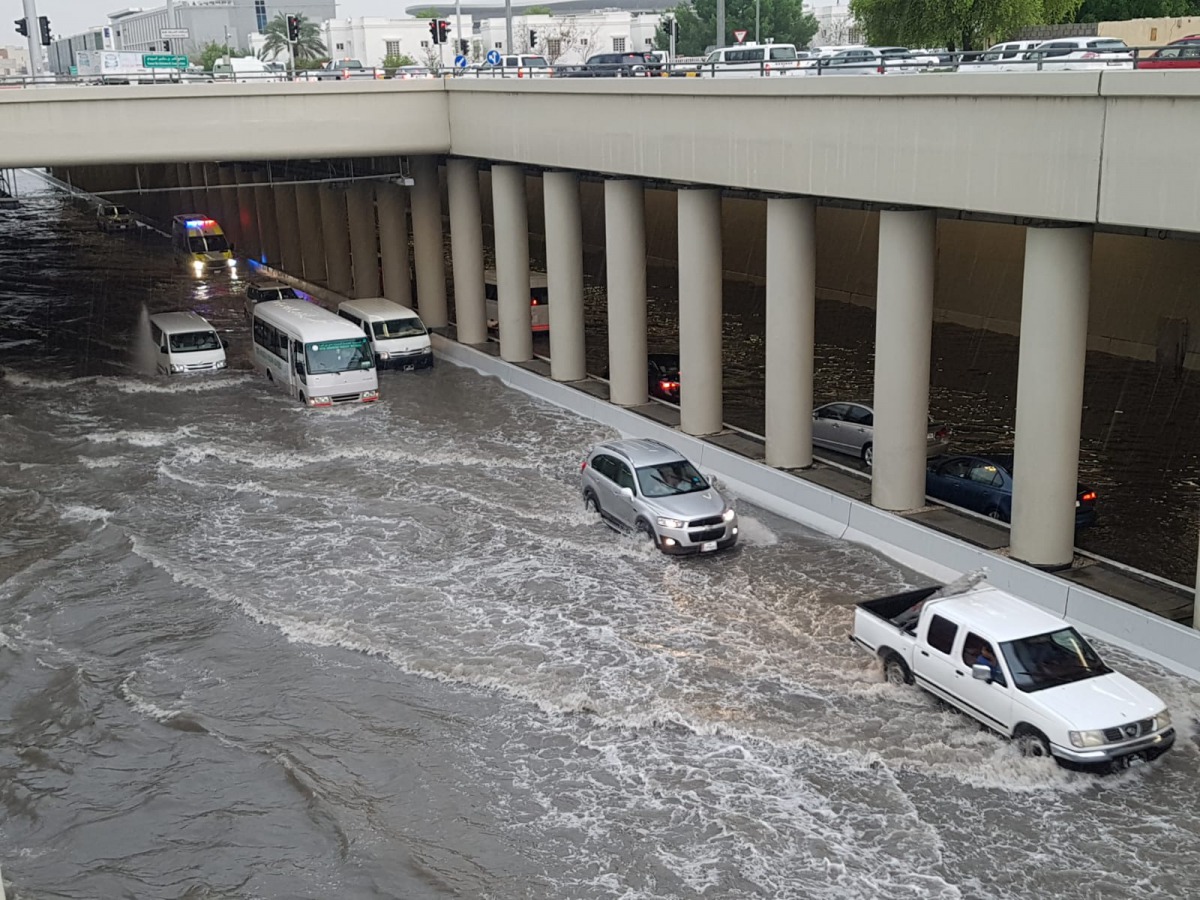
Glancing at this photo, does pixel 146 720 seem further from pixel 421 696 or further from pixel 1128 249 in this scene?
pixel 1128 249

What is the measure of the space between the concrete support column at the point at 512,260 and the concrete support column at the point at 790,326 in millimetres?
11544

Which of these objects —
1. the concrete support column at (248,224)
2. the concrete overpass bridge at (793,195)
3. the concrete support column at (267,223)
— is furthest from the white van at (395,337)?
the concrete support column at (248,224)

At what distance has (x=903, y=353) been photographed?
20.3m

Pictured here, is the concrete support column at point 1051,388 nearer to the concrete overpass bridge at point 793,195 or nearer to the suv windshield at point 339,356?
the concrete overpass bridge at point 793,195

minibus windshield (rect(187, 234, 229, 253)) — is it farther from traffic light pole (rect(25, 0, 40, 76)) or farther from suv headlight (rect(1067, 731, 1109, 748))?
suv headlight (rect(1067, 731, 1109, 748))

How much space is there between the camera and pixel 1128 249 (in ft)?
112

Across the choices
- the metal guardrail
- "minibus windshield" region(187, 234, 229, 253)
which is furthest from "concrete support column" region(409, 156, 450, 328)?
"minibus windshield" region(187, 234, 229, 253)

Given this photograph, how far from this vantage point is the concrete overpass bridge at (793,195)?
55.7 ft

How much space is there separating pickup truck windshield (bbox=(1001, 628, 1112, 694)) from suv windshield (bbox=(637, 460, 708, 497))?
7.74 meters

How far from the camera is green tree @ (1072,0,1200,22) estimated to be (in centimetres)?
5431

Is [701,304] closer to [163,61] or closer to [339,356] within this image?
[339,356]

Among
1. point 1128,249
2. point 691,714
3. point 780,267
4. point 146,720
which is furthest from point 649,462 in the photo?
point 1128,249

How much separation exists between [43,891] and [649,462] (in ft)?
38.1

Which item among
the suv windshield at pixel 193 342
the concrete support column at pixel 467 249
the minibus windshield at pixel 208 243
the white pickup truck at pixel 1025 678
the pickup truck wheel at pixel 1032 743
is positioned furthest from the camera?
the minibus windshield at pixel 208 243
